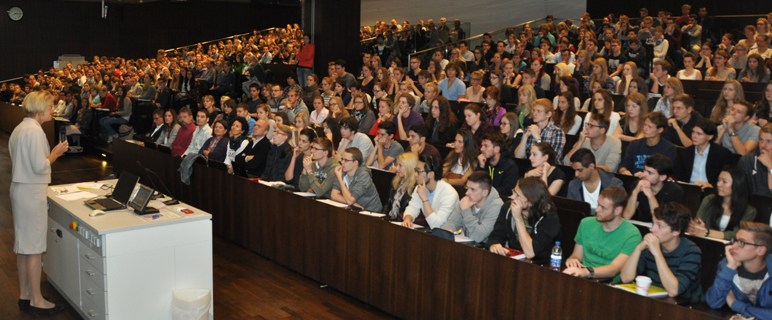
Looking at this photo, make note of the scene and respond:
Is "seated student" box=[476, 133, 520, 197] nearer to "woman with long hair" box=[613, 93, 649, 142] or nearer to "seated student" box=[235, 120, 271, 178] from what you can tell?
"woman with long hair" box=[613, 93, 649, 142]

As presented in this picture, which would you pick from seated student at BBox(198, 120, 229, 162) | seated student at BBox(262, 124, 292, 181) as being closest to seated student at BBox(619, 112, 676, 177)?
seated student at BBox(262, 124, 292, 181)

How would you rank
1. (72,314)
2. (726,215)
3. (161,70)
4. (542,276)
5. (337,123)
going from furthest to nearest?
(161,70), (337,123), (72,314), (726,215), (542,276)

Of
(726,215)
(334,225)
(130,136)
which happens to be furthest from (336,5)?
(726,215)

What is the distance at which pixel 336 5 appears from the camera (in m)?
11.2

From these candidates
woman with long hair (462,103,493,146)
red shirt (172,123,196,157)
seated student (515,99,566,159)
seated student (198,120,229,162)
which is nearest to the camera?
seated student (515,99,566,159)

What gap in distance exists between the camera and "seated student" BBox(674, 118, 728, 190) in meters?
4.78

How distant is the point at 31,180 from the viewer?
4.11 metres

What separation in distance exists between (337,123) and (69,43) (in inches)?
673

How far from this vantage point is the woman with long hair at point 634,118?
5.71 m

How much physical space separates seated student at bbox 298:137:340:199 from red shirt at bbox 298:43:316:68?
19.9 ft

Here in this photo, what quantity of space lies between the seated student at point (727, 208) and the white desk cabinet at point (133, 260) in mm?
2992

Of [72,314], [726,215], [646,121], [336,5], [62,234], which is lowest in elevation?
[72,314]

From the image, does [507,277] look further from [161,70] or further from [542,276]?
[161,70]

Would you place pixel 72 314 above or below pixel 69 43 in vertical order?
below
